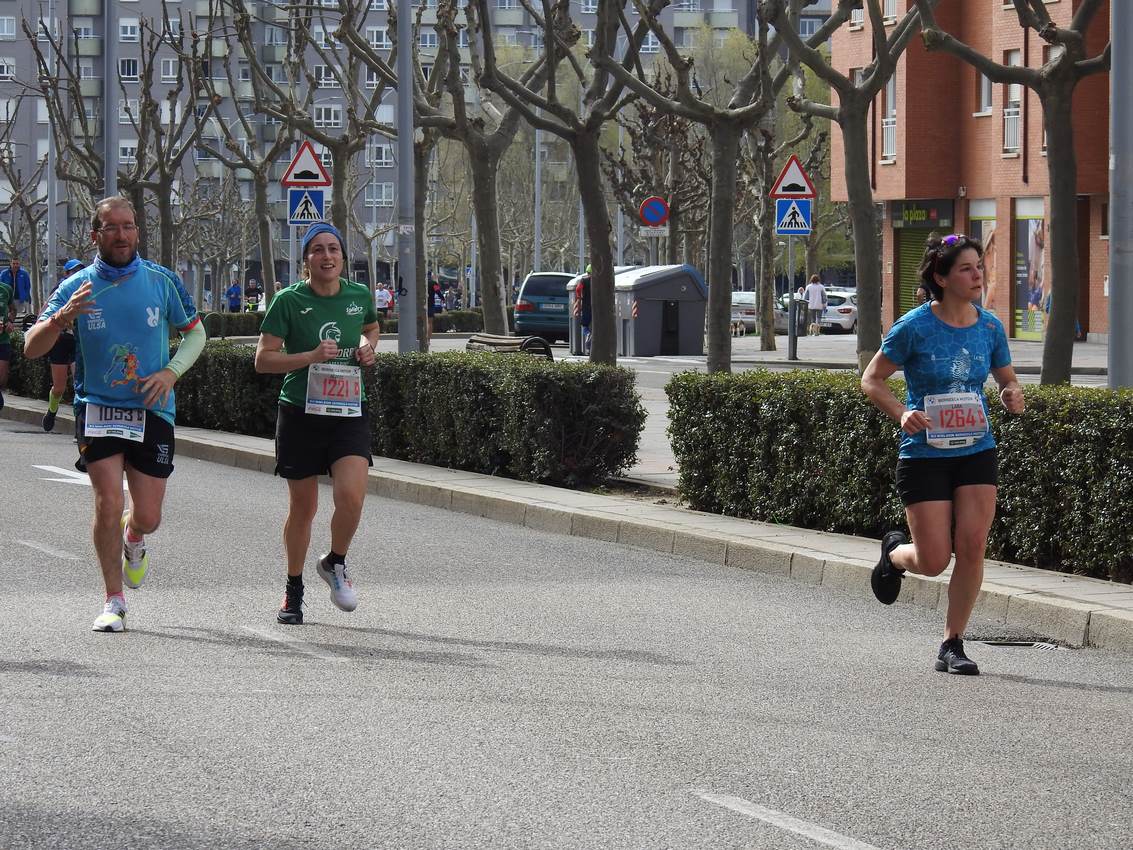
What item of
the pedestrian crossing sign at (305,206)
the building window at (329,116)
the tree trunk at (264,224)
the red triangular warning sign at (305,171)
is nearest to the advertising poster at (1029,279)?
the tree trunk at (264,224)

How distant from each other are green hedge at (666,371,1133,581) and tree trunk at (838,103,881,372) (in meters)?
10.0

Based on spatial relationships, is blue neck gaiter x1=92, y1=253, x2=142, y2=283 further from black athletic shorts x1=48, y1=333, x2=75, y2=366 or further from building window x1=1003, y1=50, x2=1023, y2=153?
building window x1=1003, y1=50, x2=1023, y2=153

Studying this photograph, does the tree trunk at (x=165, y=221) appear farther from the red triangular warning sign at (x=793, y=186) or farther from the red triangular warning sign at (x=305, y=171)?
the red triangular warning sign at (x=305, y=171)

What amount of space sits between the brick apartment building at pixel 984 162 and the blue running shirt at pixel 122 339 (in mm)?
37424

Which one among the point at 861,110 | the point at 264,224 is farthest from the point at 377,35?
the point at 861,110

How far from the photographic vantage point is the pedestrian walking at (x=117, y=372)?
8.43 metres

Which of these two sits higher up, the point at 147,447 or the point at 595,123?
the point at 595,123

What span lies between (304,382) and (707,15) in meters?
118

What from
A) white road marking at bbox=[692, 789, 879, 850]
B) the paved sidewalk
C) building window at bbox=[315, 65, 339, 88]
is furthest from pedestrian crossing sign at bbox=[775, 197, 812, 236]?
building window at bbox=[315, 65, 339, 88]

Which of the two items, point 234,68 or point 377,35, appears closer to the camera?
point 377,35

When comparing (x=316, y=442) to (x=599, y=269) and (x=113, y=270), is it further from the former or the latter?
(x=599, y=269)

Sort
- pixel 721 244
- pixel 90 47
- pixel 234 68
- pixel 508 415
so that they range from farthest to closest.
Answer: pixel 234 68, pixel 90 47, pixel 721 244, pixel 508 415

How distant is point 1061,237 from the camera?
1752cm

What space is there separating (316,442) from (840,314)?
56.4 m
